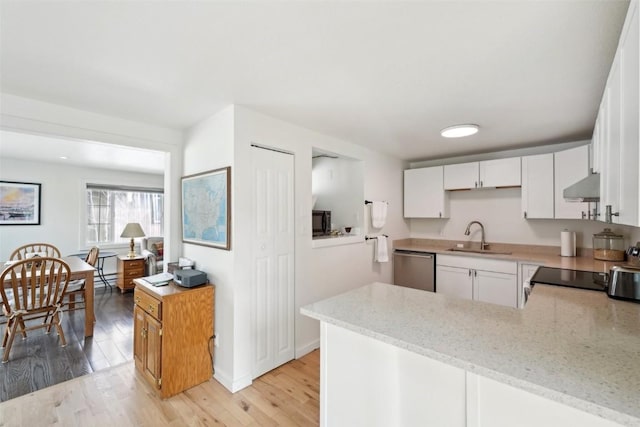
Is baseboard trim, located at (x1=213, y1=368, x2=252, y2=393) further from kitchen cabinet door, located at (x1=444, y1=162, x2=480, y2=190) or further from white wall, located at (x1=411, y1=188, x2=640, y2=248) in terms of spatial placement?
kitchen cabinet door, located at (x1=444, y1=162, x2=480, y2=190)

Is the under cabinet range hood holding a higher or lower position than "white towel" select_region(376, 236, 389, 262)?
higher

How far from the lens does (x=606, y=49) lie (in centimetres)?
143

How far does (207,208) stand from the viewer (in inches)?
96.6

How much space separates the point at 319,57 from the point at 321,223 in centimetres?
197

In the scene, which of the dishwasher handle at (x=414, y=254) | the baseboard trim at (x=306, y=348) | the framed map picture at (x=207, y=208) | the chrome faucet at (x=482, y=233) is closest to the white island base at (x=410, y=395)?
the framed map picture at (x=207, y=208)

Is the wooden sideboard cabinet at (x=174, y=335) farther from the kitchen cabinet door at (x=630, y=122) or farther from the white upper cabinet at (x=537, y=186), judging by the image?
the white upper cabinet at (x=537, y=186)

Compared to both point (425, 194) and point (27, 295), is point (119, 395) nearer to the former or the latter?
point (27, 295)

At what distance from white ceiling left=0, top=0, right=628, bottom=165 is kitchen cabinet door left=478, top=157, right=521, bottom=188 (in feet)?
2.93

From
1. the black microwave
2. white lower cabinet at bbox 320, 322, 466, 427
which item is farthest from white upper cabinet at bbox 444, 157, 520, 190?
white lower cabinet at bbox 320, 322, 466, 427

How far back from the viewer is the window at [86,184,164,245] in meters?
5.22

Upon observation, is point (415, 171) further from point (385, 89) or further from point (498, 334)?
point (498, 334)

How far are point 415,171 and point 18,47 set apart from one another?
4.00 m

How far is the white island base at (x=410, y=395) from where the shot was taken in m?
0.85

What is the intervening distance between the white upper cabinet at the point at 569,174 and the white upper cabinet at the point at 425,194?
122 centimetres
